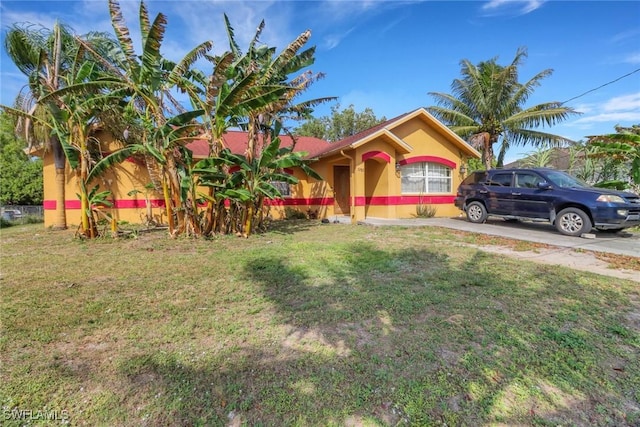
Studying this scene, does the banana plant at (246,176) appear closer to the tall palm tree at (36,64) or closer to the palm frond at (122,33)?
the palm frond at (122,33)

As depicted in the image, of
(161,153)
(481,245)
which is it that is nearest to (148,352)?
(161,153)

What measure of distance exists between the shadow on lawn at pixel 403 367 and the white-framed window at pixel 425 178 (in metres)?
10.6

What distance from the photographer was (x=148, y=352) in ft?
10.1

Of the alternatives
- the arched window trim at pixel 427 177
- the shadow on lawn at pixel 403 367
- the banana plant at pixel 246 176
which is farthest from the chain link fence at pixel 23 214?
the arched window trim at pixel 427 177

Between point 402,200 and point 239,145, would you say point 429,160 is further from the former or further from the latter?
point 239,145

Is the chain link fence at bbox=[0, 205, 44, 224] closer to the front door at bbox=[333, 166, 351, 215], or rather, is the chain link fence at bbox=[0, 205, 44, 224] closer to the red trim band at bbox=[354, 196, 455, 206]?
the front door at bbox=[333, 166, 351, 215]

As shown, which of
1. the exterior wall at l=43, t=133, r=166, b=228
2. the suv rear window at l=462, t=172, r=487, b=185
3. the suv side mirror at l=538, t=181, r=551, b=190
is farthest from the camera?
the exterior wall at l=43, t=133, r=166, b=228

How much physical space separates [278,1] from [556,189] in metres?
10.7

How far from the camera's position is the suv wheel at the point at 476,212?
1151cm

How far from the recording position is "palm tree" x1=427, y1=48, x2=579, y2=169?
17197 mm

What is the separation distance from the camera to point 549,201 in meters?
9.23

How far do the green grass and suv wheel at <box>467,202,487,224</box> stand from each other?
19.9ft

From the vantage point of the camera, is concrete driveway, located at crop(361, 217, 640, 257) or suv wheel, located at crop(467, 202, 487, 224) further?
suv wheel, located at crop(467, 202, 487, 224)

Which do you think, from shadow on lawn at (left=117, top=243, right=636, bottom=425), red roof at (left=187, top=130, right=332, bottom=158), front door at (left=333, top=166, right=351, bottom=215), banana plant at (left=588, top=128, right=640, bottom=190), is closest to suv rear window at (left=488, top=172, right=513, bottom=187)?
banana plant at (left=588, top=128, right=640, bottom=190)
